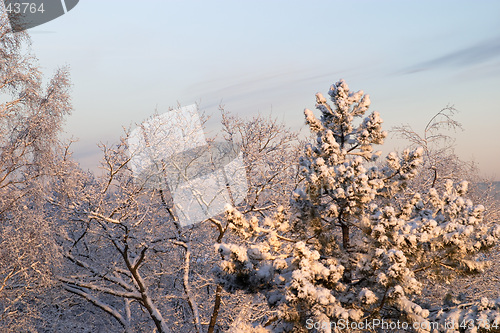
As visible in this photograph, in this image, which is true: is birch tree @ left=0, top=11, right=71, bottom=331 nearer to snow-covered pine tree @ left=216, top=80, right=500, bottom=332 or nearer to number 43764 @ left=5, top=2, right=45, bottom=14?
number 43764 @ left=5, top=2, right=45, bottom=14

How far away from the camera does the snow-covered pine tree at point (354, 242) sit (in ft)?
25.7

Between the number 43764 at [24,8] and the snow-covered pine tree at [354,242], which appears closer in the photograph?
the snow-covered pine tree at [354,242]

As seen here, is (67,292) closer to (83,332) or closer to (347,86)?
(83,332)

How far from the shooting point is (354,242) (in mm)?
9586

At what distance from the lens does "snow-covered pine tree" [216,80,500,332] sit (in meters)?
7.84
